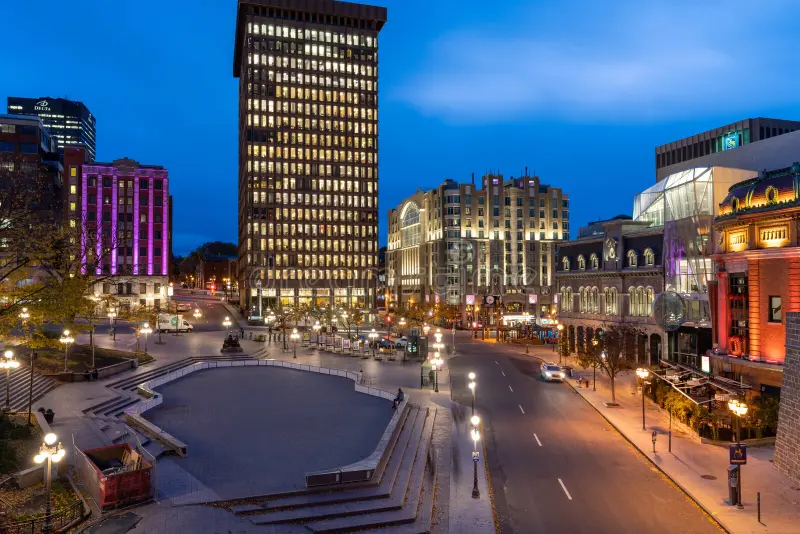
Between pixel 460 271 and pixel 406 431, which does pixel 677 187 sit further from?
pixel 460 271

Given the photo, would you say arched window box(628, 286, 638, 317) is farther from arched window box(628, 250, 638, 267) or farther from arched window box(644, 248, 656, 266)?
arched window box(644, 248, 656, 266)

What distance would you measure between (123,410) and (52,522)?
16.2 metres

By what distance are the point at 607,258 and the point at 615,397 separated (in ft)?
87.0

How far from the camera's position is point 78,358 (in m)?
44.7

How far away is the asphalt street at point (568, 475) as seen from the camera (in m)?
19.8

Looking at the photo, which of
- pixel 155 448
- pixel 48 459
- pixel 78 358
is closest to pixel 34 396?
pixel 78 358

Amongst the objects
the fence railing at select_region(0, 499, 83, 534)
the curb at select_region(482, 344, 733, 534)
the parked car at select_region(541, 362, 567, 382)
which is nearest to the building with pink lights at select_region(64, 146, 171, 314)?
the parked car at select_region(541, 362, 567, 382)

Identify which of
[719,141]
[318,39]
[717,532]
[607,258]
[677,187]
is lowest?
[717,532]

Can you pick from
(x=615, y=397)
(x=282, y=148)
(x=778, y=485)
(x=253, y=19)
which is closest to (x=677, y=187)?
(x=615, y=397)

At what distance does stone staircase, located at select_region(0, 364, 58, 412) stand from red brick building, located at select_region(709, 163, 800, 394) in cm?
4397

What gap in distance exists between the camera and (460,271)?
4771 inches

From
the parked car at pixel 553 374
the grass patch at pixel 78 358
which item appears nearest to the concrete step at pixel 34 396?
the grass patch at pixel 78 358

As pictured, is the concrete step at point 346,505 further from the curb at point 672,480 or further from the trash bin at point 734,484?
the trash bin at point 734,484

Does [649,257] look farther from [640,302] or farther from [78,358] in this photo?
[78,358]
